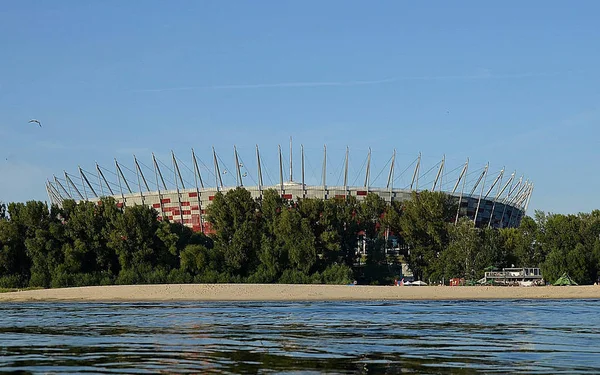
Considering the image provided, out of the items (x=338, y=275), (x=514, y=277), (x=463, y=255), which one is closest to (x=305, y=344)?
(x=338, y=275)

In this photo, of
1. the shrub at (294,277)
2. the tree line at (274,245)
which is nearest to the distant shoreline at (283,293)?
the shrub at (294,277)

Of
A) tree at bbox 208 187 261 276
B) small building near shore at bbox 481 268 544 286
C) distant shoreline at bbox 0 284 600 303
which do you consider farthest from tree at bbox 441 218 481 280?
tree at bbox 208 187 261 276

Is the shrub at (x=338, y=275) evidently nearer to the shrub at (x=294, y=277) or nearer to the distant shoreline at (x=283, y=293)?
the shrub at (x=294, y=277)

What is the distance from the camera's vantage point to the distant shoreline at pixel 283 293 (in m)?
74.9

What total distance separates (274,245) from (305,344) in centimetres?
7786

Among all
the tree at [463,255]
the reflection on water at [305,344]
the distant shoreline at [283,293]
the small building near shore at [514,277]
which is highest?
the tree at [463,255]

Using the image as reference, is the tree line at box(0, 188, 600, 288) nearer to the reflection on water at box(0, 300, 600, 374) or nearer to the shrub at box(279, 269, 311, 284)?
the shrub at box(279, 269, 311, 284)

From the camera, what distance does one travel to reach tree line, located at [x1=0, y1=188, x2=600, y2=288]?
10212 centimetres

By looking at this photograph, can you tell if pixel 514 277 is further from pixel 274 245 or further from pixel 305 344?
pixel 305 344

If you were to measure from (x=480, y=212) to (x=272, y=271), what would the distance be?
64588 mm

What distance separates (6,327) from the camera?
3800 centimetres

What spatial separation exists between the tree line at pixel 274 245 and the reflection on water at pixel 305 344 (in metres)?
58.1

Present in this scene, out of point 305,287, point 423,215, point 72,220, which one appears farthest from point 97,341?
point 423,215

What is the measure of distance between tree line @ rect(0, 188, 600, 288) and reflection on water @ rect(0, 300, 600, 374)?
2287 inches
